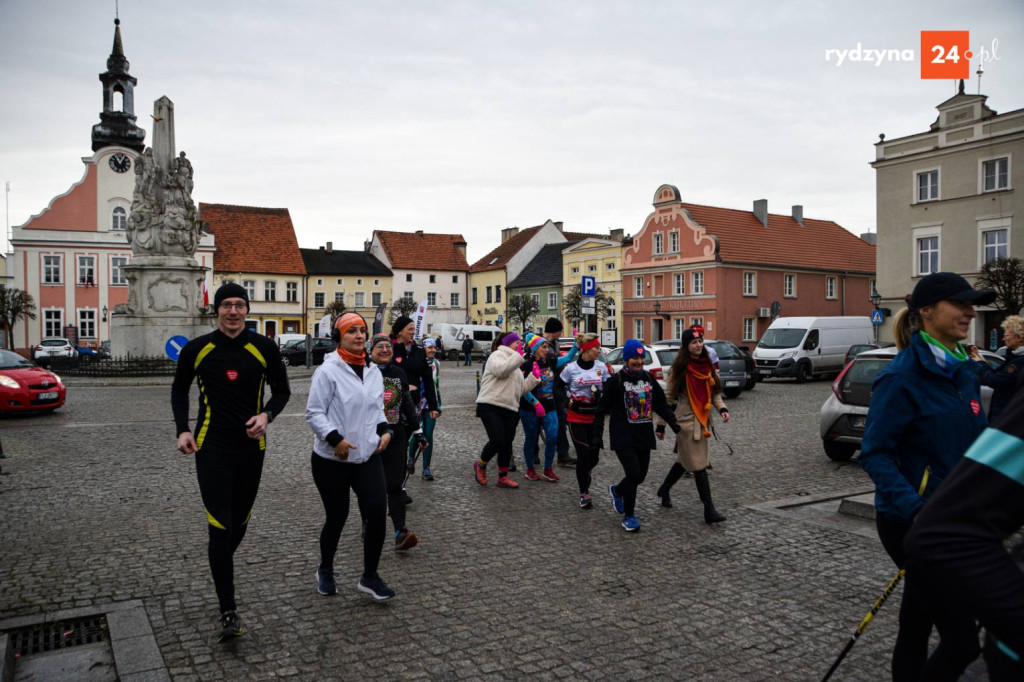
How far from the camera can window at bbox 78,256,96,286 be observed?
192ft

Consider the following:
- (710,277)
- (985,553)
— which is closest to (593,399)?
(985,553)

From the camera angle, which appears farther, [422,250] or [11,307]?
[422,250]

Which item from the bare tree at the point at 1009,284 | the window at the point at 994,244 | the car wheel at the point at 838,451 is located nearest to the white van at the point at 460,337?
the window at the point at 994,244

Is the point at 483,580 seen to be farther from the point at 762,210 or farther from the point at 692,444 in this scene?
the point at 762,210

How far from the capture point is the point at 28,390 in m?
15.5

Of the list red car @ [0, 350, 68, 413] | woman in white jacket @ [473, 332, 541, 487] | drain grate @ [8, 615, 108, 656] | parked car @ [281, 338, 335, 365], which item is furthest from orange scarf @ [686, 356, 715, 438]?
parked car @ [281, 338, 335, 365]

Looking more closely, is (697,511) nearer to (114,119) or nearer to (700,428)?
(700,428)

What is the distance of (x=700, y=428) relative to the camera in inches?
292

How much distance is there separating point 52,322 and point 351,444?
62.4 m

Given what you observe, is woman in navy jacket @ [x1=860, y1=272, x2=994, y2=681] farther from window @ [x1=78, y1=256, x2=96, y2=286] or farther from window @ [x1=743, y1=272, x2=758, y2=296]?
window @ [x1=78, y1=256, x2=96, y2=286]

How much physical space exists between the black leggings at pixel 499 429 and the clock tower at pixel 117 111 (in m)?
60.1

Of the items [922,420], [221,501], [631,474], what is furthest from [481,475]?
[922,420]

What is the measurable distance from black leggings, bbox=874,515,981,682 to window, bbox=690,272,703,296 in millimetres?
47645

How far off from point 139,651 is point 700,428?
506cm
